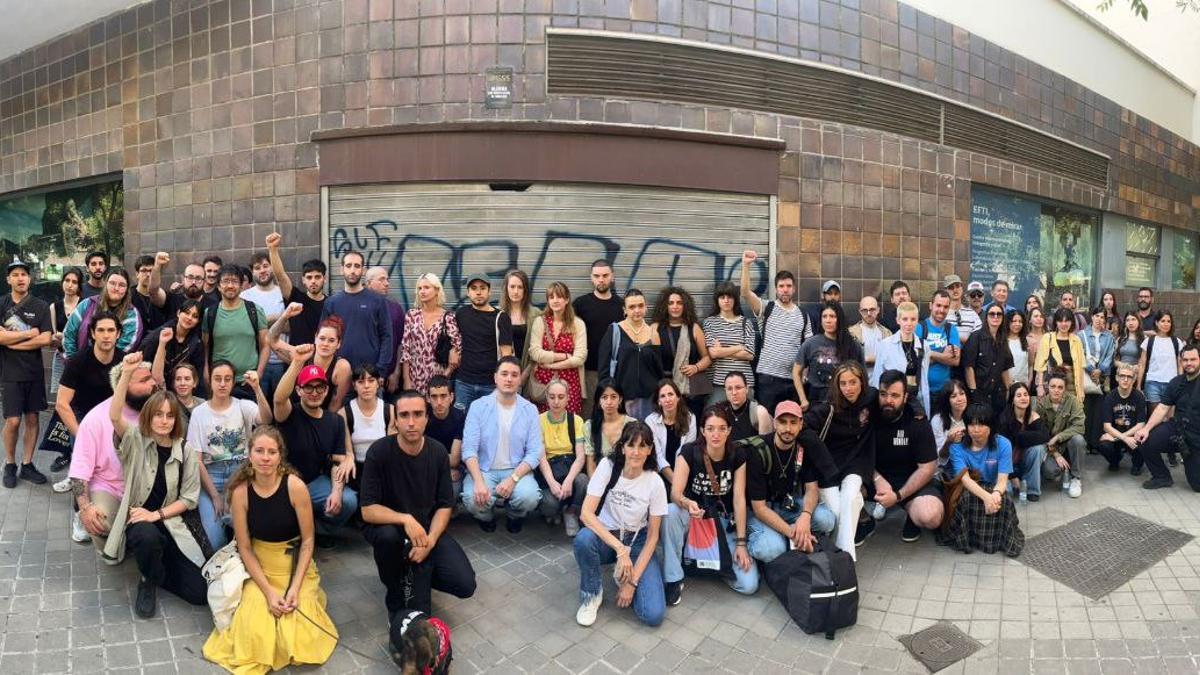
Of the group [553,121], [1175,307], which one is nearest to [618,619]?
[553,121]

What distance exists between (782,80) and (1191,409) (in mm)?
5210

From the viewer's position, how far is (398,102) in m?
6.41

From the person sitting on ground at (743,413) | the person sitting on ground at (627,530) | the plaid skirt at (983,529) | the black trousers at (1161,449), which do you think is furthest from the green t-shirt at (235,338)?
the black trousers at (1161,449)

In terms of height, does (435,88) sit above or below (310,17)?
below

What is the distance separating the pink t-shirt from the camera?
12.6 feet

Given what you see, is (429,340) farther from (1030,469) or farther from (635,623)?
(1030,469)

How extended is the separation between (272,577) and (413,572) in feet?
2.54

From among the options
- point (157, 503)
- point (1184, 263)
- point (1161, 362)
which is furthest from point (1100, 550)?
point (1184, 263)

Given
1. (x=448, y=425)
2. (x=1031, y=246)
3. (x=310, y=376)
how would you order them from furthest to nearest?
(x=1031, y=246) < (x=448, y=425) < (x=310, y=376)

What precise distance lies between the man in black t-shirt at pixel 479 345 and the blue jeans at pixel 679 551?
6.51ft

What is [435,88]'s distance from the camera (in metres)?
6.35

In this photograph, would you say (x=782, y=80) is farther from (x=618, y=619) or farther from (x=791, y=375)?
(x=618, y=619)

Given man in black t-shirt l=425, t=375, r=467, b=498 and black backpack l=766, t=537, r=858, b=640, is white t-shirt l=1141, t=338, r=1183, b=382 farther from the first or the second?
man in black t-shirt l=425, t=375, r=467, b=498

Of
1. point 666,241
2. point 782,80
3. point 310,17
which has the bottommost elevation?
point 666,241
